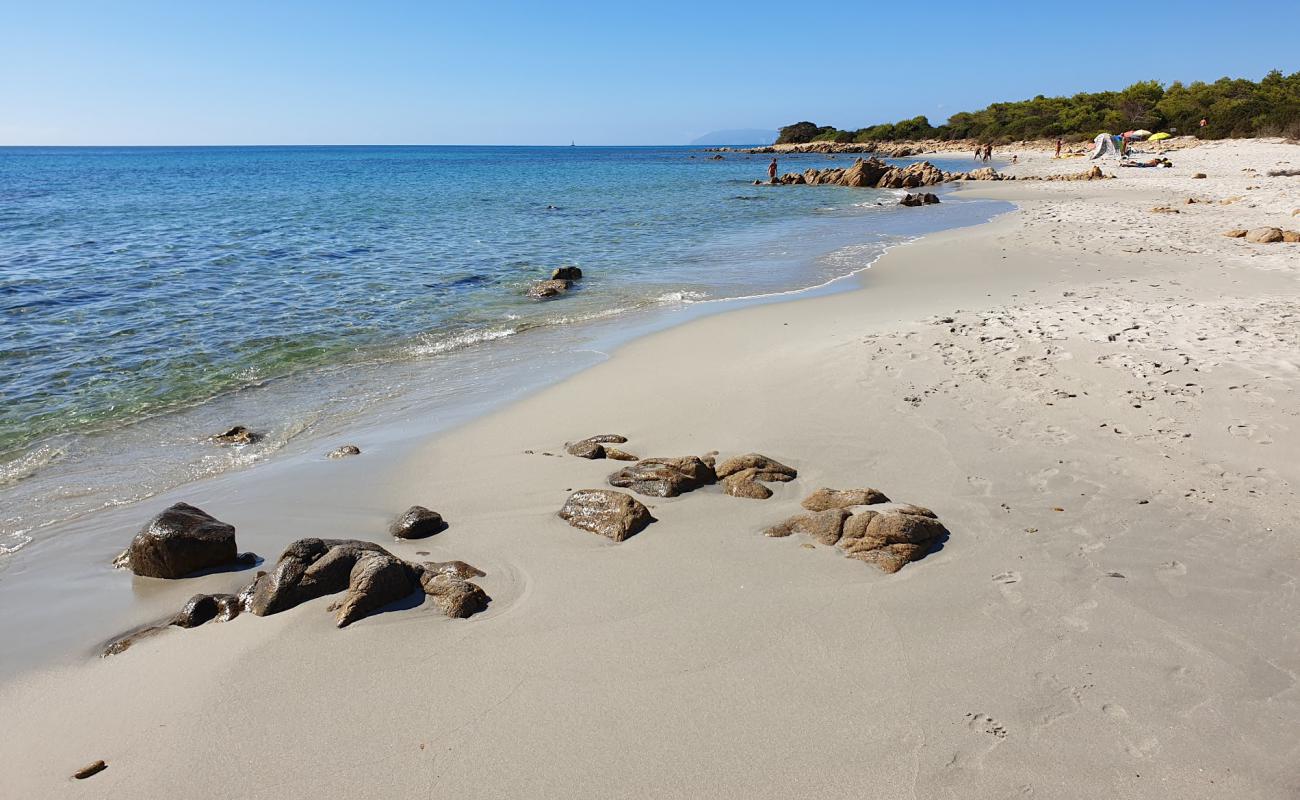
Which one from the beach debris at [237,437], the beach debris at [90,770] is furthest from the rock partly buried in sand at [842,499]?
the beach debris at [237,437]

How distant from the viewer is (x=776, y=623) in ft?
13.0

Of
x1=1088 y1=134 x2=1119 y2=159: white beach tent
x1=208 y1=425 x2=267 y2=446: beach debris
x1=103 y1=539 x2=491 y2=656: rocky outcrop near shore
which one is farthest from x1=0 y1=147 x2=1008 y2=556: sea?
x1=1088 y1=134 x2=1119 y2=159: white beach tent

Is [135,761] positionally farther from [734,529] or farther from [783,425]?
[783,425]

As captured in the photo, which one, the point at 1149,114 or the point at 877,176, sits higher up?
the point at 1149,114

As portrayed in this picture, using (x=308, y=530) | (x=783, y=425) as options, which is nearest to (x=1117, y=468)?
(x=783, y=425)

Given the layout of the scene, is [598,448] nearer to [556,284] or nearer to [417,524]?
[417,524]

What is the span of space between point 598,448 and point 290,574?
272 cm

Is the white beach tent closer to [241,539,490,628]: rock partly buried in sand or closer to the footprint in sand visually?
the footprint in sand

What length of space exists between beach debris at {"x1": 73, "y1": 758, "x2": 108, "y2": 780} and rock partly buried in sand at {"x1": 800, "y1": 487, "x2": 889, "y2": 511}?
13.6ft

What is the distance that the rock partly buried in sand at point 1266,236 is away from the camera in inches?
552

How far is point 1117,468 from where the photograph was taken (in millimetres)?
5500

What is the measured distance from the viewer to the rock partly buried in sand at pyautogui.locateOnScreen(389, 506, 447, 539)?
5.11 m

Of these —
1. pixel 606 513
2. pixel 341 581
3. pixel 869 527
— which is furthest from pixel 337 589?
pixel 869 527

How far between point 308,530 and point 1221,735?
5.47 metres
